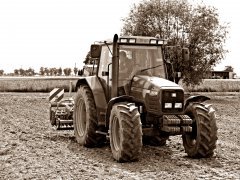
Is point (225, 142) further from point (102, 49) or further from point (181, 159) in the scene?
point (102, 49)

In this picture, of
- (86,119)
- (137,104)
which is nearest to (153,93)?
(137,104)

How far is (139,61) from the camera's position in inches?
436

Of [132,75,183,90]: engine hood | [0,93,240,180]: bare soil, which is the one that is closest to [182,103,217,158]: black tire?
[0,93,240,180]: bare soil

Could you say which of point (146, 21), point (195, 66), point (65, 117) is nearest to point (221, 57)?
point (195, 66)

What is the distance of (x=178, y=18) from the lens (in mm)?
42281

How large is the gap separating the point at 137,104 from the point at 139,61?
3.25ft

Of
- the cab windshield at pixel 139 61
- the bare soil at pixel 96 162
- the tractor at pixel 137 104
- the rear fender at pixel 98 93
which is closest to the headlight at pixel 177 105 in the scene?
the tractor at pixel 137 104

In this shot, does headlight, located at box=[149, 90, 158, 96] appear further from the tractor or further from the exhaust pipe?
the exhaust pipe

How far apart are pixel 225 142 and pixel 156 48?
364cm

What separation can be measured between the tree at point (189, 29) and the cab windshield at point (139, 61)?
99.5 feet

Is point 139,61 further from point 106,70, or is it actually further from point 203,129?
point 203,129

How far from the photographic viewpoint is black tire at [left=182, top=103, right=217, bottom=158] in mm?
10070

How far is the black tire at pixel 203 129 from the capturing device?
33.0 ft

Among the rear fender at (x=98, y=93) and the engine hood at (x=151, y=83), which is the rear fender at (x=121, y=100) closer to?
the engine hood at (x=151, y=83)
